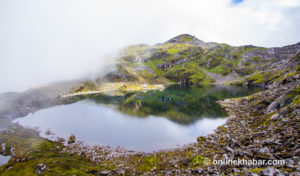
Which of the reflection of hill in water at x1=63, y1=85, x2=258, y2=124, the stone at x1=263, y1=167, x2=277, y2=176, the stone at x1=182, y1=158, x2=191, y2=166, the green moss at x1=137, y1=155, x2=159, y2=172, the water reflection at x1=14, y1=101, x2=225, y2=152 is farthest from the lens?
the reflection of hill in water at x1=63, y1=85, x2=258, y2=124

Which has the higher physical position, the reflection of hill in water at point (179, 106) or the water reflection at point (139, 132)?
the reflection of hill in water at point (179, 106)

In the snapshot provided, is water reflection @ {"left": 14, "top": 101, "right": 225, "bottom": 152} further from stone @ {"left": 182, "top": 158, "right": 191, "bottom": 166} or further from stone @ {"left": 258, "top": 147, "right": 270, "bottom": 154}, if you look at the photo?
stone @ {"left": 258, "top": 147, "right": 270, "bottom": 154}

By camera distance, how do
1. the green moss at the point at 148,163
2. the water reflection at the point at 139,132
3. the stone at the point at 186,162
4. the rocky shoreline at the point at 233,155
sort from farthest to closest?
the water reflection at the point at 139,132 < the green moss at the point at 148,163 < the stone at the point at 186,162 < the rocky shoreline at the point at 233,155

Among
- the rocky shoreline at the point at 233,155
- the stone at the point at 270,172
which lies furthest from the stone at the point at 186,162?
the stone at the point at 270,172

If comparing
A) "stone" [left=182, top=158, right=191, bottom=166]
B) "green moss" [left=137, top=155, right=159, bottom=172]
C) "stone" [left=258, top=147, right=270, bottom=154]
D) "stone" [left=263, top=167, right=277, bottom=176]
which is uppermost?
"stone" [left=263, top=167, right=277, bottom=176]

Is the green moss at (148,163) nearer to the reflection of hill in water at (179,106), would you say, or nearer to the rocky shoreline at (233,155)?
the rocky shoreline at (233,155)

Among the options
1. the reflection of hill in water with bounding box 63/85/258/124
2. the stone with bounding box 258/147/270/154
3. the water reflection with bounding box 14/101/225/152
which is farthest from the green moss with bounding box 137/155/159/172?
the reflection of hill in water with bounding box 63/85/258/124

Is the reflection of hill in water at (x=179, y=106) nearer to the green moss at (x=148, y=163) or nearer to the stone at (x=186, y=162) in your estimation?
the green moss at (x=148, y=163)

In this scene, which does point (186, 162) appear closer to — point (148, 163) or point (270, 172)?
point (148, 163)

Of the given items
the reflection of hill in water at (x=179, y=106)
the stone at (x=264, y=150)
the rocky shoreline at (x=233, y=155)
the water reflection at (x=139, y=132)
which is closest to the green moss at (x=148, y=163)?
the rocky shoreline at (x=233, y=155)

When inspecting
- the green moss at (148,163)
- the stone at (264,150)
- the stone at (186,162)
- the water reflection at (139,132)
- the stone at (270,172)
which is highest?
the stone at (270,172)

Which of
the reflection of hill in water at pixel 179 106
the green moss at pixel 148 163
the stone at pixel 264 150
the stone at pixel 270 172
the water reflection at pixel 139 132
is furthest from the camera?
the reflection of hill in water at pixel 179 106

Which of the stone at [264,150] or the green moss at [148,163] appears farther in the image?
the green moss at [148,163]

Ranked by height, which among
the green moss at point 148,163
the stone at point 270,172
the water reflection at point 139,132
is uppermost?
the stone at point 270,172
